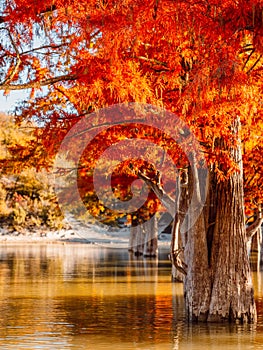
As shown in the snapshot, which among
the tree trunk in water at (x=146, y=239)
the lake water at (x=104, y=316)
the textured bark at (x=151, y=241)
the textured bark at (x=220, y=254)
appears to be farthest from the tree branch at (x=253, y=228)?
the tree trunk in water at (x=146, y=239)

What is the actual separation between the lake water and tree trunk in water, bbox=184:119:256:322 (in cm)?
62

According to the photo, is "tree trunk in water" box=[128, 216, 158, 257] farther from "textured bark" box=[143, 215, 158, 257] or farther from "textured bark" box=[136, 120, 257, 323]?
"textured bark" box=[136, 120, 257, 323]

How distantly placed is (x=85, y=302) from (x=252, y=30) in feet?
52.8

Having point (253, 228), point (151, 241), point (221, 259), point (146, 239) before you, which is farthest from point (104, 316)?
point (146, 239)

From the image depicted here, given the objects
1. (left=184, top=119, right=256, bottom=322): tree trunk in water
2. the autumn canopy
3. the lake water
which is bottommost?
the lake water

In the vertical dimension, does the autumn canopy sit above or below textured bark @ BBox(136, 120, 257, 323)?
above

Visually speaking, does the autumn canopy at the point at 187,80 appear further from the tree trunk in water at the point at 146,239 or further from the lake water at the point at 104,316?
the tree trunk in water at the point at 146,239

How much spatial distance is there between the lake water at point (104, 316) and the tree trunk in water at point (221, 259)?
24.2 inches

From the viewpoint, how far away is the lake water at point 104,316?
764 inches

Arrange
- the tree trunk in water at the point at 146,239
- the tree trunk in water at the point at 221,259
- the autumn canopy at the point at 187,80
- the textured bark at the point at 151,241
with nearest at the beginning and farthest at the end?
the autumn canopy at the point at 187,80 → the tree trunk in water at the point at 221,259 → the textured bark at the point at 151,241 → the tree trunk in water at the point at 146,239

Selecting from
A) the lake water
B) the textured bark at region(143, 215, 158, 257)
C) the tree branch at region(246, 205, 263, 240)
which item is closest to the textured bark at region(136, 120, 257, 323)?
the lake water

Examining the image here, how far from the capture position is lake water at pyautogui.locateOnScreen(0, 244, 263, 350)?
764 inches

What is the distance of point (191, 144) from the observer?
21.8 m

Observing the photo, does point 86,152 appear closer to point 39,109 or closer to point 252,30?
point 39,109
